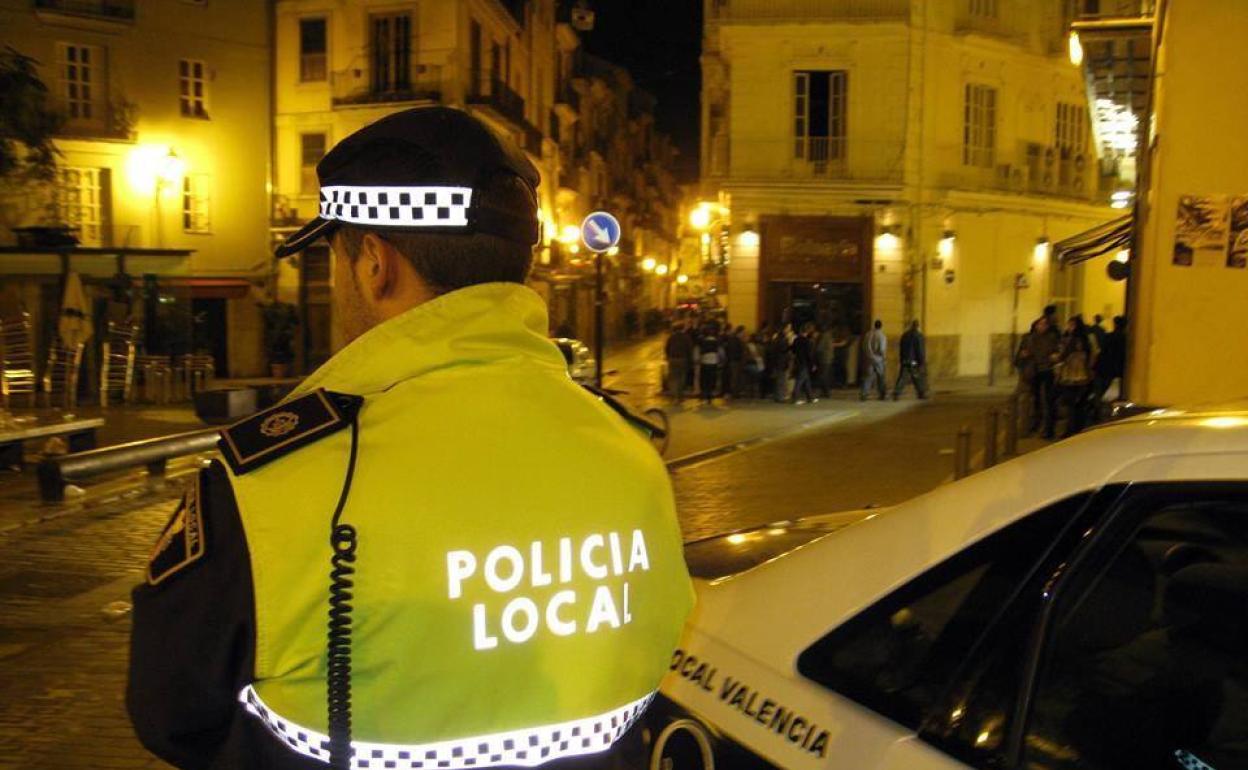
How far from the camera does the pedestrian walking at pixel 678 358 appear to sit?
2338cm

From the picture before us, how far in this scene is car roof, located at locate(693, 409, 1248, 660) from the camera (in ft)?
6.48

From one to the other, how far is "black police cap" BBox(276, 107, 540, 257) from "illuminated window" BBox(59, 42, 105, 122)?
1244 inches

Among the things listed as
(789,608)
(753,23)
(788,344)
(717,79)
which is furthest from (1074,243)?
(789,608)

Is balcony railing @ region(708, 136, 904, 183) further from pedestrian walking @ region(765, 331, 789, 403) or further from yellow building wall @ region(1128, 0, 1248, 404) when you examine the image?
yellow building wall @ region(1128, 0, 1248, 404)

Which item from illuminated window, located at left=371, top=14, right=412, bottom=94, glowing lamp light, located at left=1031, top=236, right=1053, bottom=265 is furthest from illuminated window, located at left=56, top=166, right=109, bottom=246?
glowing lamp light, located at left=1031, top=236, right=1053, bottom=265

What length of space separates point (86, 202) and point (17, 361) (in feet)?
33.4

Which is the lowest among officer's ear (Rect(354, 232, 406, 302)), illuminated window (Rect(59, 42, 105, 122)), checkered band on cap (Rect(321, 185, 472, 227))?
officer's ear (Rect(354, 232, 406, 302))

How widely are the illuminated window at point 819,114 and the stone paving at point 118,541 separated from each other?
33.1ft

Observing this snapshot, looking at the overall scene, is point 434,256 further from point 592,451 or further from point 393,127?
point 592,451

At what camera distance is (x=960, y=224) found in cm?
2983

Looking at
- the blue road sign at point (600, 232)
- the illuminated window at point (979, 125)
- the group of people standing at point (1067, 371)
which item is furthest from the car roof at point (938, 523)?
the illuminated window at point (979, 125)

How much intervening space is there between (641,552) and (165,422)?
19.3 meters

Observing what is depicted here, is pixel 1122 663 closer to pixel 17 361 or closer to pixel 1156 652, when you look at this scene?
pixel 1156 652

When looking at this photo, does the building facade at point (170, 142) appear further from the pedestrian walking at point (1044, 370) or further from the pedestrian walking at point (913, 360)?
the pedestrian walking at point (1044, 370)
